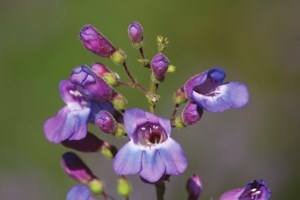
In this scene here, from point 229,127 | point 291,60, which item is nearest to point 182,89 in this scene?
point 229,127

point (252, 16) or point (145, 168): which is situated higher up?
point (252, 16)

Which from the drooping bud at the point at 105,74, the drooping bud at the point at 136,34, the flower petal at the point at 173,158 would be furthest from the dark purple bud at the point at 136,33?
the flower petal at the point at 173,158

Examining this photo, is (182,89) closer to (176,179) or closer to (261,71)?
(176,179)

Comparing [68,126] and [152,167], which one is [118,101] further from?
[152,167]

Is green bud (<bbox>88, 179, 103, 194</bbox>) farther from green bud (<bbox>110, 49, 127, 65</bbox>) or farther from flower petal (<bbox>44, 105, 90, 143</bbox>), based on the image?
green bud (<bbox>110, 49, 127, 65</bbox>)

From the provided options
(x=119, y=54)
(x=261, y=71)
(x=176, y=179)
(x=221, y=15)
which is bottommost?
(x=119, y=54)

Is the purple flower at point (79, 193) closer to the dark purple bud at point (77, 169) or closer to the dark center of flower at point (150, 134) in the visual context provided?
the dark purple bud at point (77, 169)
